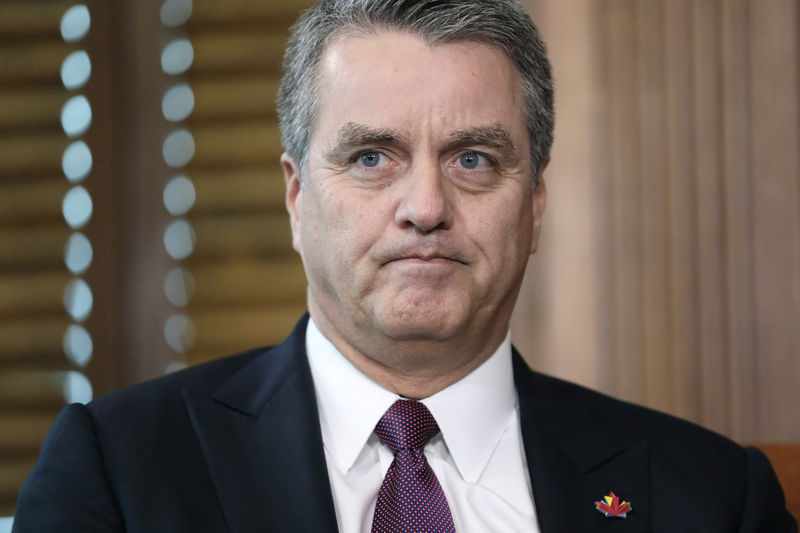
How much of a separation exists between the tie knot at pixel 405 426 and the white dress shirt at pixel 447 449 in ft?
0.05

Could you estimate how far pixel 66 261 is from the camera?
10.3 feet

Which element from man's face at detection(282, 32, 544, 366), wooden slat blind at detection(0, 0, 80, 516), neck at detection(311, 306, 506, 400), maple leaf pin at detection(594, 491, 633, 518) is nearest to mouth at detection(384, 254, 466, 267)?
man's face at detection(282, 32, 544, 366)

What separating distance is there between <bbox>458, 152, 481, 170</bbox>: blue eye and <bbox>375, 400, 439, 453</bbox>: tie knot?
16.6 inches

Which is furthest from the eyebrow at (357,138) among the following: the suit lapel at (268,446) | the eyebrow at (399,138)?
the suit lapel at (268,446)

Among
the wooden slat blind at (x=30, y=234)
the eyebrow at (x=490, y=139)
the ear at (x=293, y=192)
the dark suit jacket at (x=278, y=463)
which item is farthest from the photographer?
the wooden slat blind at (x=30, y=234)

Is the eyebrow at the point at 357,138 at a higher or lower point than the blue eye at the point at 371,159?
higher

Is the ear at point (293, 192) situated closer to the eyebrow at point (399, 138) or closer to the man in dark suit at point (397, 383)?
the man in dark suit at point (397, 383)

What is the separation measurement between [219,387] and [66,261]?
140 cm

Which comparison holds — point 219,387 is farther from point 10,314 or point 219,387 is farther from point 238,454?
point 10,314

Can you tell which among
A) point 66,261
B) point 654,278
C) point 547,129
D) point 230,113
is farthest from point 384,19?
point 66,261

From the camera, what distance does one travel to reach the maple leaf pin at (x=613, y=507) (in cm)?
186

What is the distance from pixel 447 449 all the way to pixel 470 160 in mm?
511

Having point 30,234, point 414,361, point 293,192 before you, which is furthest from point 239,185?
point 414,361

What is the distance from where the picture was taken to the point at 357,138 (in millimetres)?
1782
